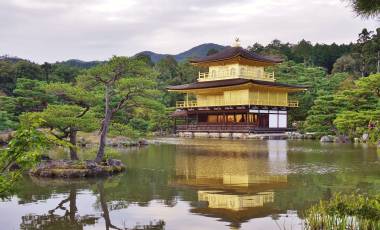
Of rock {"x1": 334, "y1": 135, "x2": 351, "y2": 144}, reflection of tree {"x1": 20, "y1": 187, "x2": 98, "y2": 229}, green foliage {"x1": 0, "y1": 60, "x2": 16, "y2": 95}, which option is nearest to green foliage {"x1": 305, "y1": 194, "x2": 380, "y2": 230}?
reflection of tree {"x1": 20, "y1": 187, "x2": 98, "y2": 229}

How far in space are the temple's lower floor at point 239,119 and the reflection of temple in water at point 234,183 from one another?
20014 mm

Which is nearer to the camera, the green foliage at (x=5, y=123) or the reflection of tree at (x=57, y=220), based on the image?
the reflection of tree at (x=57, y=220)

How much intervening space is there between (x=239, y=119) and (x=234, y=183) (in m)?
30.4

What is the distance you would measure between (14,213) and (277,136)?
28.6 metres

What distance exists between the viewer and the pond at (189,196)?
299 inches

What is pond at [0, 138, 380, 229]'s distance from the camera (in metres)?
7.60

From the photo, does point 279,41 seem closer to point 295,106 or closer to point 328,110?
point 295,106

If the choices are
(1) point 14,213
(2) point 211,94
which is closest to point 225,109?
(2) point 211,94

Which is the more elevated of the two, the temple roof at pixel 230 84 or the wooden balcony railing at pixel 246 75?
the wooden balcony railing at pixel 246 75

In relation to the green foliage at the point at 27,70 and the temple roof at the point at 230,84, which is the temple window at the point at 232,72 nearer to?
the temple roof at the point at 230,84

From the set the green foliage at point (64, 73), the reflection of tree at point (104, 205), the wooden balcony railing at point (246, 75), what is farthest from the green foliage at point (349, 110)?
the green foliage at point (64, 73)

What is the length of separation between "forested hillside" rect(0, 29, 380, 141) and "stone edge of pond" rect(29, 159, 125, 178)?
5.14 ft

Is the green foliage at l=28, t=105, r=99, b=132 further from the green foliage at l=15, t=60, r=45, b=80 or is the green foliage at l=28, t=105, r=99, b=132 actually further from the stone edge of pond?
the green foliage at l=15, t=60, r=45, b=80

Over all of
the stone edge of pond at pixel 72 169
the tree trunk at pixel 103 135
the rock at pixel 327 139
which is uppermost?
the tree trunk at pixel 103 135
